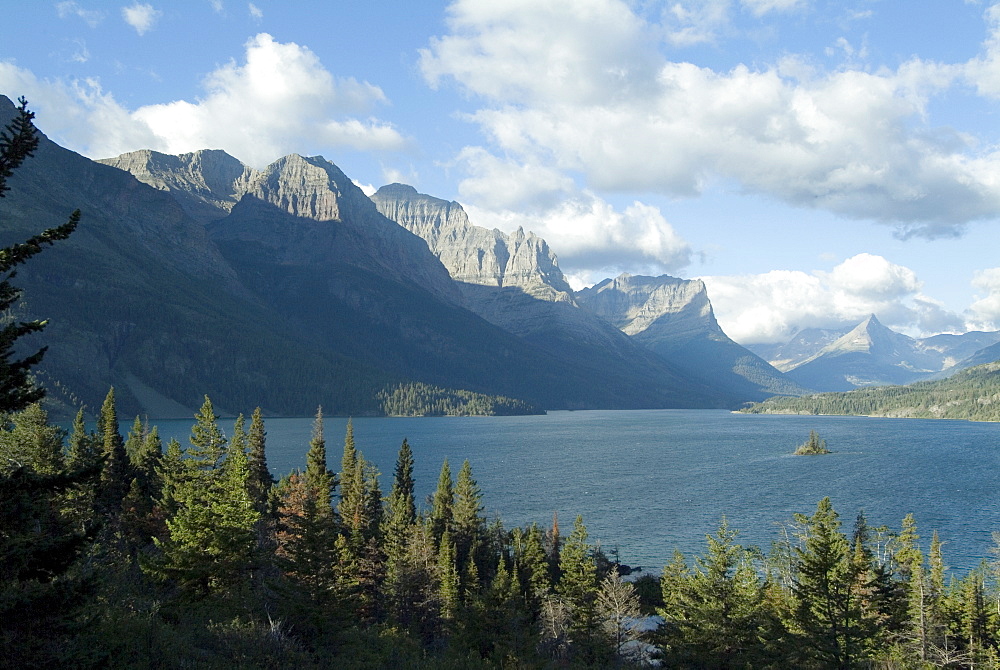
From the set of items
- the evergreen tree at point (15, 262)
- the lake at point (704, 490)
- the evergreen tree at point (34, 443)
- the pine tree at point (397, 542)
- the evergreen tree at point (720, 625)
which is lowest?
the lake at point (704, 490)

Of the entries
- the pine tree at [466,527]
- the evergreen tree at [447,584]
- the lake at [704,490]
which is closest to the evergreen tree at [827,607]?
the evergreen tree at [447,584]

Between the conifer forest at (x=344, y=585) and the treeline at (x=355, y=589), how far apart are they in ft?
0.41

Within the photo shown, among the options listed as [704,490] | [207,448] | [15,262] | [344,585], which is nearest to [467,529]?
[207,448]

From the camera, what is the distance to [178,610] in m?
29.4

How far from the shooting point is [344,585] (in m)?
41.3

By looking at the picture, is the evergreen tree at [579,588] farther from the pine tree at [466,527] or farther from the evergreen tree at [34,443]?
the evergreen tree at [34,443]

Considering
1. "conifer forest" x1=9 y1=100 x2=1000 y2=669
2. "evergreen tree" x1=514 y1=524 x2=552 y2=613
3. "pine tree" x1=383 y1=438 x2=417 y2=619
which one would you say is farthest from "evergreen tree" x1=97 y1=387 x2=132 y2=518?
"evergreen tree" x1=514 y1=524 x2=552 y2=613

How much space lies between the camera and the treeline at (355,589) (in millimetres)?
16281

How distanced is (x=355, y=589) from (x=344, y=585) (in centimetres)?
1388

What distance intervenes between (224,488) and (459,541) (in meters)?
36.2

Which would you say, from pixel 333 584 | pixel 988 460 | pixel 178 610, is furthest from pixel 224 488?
pixel 988 460

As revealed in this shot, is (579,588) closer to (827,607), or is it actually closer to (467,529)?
(467,529)

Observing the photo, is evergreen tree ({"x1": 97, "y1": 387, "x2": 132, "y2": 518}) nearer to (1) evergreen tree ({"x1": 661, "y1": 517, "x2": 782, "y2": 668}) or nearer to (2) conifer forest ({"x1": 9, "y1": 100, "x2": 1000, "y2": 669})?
(2) conifer forest ({"x1": 9, "y1": 100, "x2": 1000, "y2": 669})

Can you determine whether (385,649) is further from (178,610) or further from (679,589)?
(679,589)
